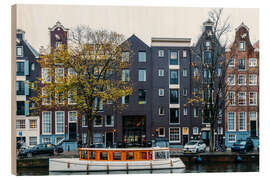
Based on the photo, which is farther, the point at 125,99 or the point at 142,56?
the point at 142,56

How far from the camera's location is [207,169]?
68.8 ft

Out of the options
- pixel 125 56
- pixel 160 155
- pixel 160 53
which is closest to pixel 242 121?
→ pixel 160 155

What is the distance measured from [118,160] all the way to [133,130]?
6.85 ft

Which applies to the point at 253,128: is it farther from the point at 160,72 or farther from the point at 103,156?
the point at 103,156

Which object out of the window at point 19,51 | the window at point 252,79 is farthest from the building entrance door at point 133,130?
the window at point 19,51

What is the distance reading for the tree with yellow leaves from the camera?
21234 mm

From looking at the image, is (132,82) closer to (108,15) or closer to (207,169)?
(108,15)

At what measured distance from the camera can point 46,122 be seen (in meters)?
21.9

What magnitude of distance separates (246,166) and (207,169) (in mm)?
2058

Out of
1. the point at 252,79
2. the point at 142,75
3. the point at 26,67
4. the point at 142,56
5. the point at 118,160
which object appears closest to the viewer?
the point at 26,67

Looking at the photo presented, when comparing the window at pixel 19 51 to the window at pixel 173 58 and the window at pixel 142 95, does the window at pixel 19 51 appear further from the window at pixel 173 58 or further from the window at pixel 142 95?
the window at pixel 173 58

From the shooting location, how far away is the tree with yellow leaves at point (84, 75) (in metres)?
21.2

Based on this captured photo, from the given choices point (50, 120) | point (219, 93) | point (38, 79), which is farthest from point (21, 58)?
point (219, 93)

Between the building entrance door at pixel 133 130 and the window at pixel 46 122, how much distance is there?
12.4 ft
